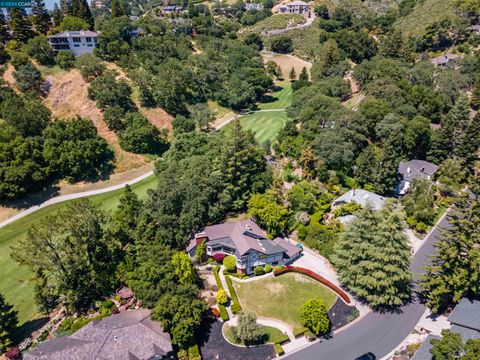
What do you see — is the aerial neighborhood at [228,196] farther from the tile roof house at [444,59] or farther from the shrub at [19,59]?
the tile roof house at [444,59]

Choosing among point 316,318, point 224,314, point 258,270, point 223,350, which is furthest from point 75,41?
point 316,318

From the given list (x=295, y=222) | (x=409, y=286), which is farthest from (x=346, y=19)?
(x=409, y=286)

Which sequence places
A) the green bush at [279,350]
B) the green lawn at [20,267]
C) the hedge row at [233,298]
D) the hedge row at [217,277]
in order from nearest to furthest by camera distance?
the green bush at [279,350] < the hedge row at [233,298] < the green lawn at [20,267] < the hedge row at [217,277]

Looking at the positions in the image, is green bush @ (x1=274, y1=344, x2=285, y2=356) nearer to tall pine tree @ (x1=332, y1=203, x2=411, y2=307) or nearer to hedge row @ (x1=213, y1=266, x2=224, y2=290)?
hedge row @ (x1=213, y1=266, x2=224, y2=290)

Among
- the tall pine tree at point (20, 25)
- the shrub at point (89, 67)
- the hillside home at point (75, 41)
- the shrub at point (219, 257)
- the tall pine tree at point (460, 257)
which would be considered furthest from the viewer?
the hillside home at point (75, 41)

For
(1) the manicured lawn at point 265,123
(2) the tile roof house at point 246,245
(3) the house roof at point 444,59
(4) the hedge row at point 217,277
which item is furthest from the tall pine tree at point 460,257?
(3) the house roof at point 444,59

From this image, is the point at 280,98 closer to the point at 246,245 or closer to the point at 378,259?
the point at 246,245

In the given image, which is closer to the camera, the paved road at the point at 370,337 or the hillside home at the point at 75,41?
the paved road at the point at 370,337
